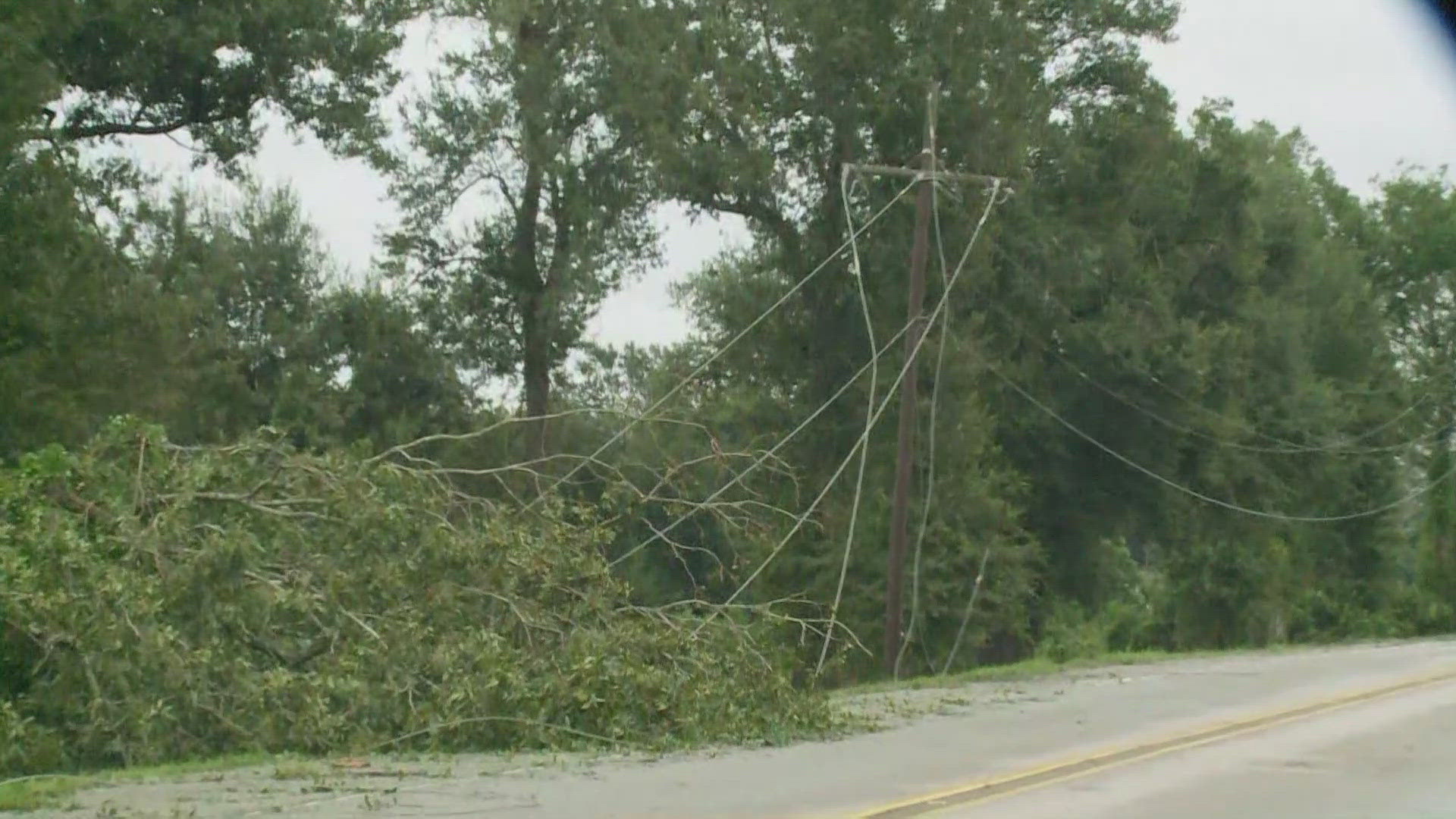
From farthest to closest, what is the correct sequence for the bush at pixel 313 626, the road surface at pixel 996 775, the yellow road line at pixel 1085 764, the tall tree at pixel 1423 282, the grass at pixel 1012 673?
1. the tall tree at pixel 1423 282
2. the grass at pixel 1012 673
3. the bush at pixel 313 626
4. the yellow road line at pixel 1085 764
5. the road surface at pixel 996 775

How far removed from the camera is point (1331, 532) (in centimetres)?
5519

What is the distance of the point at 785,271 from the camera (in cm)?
3594

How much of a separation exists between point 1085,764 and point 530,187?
25007mm

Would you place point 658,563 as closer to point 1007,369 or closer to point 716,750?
point 1007,369

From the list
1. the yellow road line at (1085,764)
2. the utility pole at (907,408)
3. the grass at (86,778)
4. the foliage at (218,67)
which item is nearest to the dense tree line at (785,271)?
the foliage at (218,67)

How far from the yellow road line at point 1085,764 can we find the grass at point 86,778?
4.32 m

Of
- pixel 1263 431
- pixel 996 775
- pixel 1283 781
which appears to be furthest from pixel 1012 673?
pixel 1263 431

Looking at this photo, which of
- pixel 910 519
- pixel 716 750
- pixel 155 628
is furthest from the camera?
pixel 910 519

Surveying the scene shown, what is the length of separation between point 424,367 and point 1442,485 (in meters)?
33.4

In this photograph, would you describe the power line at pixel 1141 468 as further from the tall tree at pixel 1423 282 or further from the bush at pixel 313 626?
the bush at pixel 313 626

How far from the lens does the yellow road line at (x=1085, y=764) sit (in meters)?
11.1

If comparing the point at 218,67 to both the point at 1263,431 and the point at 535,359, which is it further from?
the point at 1263,431

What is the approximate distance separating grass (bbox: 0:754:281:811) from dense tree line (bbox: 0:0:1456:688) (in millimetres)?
14524

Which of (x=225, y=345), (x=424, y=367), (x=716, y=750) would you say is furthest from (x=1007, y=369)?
(x=716, y=750)
